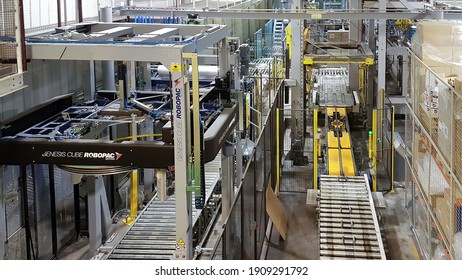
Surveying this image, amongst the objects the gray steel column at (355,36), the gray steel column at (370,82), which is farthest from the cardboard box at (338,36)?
the gray steel column at (370,82)

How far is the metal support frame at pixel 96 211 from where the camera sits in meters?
7.57

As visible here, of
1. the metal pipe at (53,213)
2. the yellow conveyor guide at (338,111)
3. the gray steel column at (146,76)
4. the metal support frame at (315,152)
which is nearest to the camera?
the metal pipe at (53,213)

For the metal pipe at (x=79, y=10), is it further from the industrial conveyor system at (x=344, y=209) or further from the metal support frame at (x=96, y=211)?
the industrial conveyor system at (x=344, y=209)

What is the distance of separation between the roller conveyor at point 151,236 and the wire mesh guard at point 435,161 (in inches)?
110

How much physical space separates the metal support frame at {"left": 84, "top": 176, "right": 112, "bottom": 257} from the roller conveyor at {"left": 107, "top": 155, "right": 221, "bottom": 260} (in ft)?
1.20

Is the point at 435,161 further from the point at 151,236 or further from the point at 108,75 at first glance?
the point at 108,75

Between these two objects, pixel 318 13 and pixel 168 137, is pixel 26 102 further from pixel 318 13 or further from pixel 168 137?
pixel 318 13

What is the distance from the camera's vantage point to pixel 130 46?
5.81m

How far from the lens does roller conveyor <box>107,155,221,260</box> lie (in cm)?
735

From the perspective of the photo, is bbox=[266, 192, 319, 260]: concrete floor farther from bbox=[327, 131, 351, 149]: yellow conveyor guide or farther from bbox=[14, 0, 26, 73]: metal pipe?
bbox=[14, 0, 26, 73]: metal pipe

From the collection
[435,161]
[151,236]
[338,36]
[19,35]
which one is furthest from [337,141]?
[19,35]

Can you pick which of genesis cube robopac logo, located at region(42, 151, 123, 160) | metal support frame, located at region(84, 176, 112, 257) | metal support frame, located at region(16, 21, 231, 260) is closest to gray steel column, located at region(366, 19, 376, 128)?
metal support frame, located at region(84, 176, 112, 257)

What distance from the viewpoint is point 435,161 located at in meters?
7.04

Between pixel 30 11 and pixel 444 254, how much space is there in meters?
5.97
